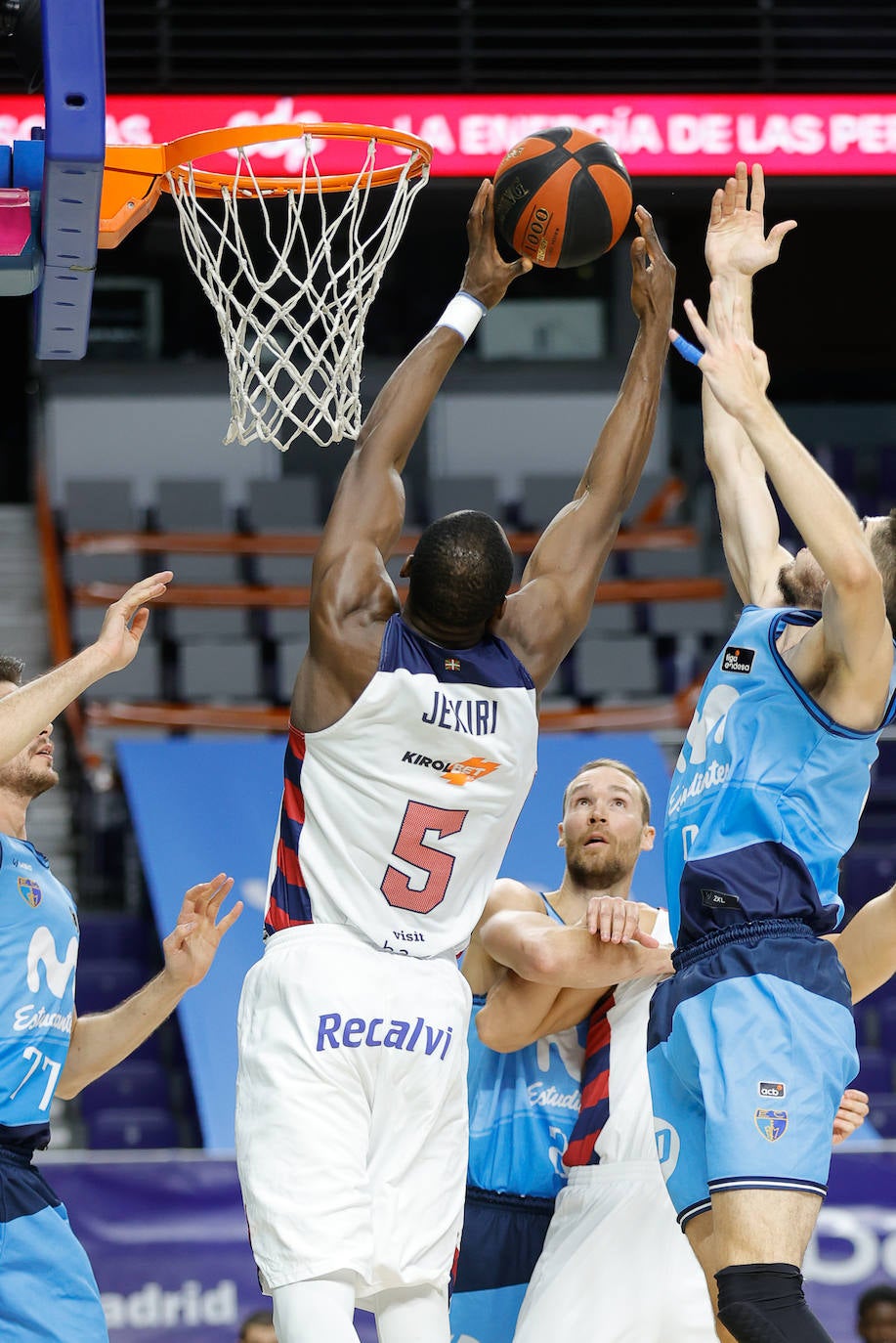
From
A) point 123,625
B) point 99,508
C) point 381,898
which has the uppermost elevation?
point 99,508

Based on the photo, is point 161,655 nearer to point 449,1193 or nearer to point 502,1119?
point 502,1119

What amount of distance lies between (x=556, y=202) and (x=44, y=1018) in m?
2.33

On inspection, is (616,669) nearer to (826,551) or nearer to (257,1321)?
(257,1321)

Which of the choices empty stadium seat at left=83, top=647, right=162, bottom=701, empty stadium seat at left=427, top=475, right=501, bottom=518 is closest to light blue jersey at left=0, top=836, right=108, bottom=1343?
empty stadium seat at left=83, top=647, right=162, bottom=701

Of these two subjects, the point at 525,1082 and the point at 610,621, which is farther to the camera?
the point at 610,621

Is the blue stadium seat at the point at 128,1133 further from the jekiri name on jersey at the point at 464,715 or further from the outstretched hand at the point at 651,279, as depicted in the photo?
the outstretched hand at the point at 651,279

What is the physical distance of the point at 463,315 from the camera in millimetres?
4086

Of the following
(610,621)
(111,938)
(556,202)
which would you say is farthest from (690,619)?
(556,202)

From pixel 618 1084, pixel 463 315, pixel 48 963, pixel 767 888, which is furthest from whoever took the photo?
pixel 618 1084

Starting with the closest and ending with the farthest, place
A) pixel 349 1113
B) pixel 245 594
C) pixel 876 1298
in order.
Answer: pixel 349 1113 < pixel 876 1298 < pixel 245 594

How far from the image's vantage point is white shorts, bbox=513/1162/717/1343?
4195mm

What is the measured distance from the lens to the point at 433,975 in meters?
3.77

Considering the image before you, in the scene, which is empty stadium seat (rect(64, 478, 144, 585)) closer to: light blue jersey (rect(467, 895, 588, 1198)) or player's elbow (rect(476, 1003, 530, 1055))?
light blue jersey (rect(467, 895, 588, 1198))

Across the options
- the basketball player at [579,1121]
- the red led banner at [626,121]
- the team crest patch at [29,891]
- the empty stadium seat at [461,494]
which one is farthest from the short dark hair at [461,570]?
the empty stadium seat at [461,494]
